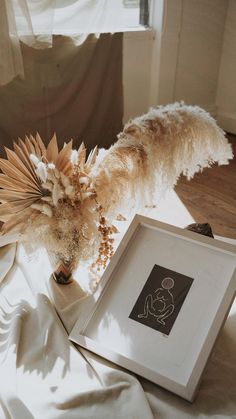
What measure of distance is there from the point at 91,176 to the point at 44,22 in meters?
1.66

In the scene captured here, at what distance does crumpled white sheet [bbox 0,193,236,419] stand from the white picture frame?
0.04 meters

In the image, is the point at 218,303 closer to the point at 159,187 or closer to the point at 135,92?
the point at 159,187

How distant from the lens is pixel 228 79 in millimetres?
3465

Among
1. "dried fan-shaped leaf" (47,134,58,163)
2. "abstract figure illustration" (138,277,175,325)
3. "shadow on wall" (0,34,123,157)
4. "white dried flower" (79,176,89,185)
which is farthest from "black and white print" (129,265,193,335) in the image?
"shadow on wall" (0,34,123,157)

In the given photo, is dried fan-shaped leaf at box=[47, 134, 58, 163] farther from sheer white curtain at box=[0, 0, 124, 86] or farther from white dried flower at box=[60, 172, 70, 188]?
sheer white curtain at box=[0, 0, 124, 86]

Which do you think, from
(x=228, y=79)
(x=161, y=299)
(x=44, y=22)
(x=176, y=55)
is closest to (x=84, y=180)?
(x=161, y=299)

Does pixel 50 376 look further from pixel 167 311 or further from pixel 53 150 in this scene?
pixel 53 150

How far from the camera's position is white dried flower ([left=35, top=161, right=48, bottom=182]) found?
3.07 ft

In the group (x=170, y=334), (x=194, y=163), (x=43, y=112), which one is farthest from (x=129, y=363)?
(x=43, y=112)

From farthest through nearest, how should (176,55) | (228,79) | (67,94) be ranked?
1. (228,79)
2. (176,55)
3. (67,94)

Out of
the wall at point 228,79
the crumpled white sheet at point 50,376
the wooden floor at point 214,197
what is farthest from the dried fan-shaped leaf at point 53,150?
the wall at point 228,79

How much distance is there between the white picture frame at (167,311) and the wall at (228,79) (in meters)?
2.74

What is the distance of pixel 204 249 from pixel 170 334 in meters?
0.25

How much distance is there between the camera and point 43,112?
2.62 meters
